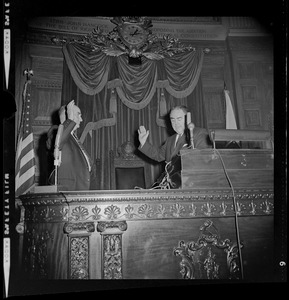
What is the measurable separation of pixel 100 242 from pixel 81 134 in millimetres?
899

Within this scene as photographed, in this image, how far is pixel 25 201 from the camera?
9.47 ft

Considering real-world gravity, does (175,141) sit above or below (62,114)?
below

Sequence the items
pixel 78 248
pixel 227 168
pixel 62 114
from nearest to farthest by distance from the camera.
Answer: pixel 78 248
pixel 227 168
pixel 62 114

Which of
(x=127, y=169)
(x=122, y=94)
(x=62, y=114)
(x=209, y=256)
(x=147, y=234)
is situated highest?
(x=122, y=94)

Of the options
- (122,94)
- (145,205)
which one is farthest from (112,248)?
(122,94)

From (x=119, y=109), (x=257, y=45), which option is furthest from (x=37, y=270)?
(x=257, y=45)

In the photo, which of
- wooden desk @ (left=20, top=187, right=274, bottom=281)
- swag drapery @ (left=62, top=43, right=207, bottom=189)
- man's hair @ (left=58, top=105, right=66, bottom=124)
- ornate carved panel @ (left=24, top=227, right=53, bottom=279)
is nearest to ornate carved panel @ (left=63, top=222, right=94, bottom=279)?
wooden desk @ (left=20, top=187, right=274, bottom=281)

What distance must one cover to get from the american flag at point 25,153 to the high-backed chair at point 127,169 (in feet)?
2.05

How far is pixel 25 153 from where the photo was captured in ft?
10.0

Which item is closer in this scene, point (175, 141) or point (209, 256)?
point (209, 256)

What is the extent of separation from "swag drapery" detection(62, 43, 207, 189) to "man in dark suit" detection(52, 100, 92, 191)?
16 cm

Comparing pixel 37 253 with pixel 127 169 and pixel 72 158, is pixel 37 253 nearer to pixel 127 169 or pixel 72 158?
pixel 72 158

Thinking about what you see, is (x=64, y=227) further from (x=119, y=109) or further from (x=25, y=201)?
(x=119, y=109)

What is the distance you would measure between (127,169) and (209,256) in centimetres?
94
